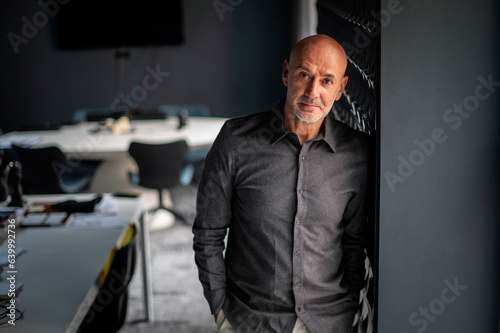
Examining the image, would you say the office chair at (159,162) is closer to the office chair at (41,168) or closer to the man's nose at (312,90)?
the office chair at (41,168)

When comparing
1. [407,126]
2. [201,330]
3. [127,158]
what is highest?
[407,126]

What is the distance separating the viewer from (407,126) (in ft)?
4.17

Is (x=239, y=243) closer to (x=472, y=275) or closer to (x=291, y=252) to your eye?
(x=291, y=252)

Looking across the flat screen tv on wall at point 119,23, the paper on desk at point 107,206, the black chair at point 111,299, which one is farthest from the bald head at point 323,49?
the flat screen tv on wall at point 119,23

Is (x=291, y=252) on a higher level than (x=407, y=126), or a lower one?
lower

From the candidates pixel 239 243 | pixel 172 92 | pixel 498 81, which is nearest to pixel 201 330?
pixel 239 243

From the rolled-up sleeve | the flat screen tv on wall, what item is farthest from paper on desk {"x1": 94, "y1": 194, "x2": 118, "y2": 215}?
the flat screen tv on wall

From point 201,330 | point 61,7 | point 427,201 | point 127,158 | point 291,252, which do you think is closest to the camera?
point 427,201

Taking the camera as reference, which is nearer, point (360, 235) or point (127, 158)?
point (360, 235)

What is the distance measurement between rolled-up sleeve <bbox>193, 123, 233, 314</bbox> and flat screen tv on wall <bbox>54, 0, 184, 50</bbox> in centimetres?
498

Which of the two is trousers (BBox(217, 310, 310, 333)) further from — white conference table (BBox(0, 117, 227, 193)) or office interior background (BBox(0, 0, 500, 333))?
white conference table (BBox(0, 117, 227, 193))

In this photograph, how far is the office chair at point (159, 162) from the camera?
381 cm

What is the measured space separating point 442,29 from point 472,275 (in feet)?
2.18

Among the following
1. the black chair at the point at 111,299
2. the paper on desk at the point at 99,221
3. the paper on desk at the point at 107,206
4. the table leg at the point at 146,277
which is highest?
the paper on desk at the point at 107,206
